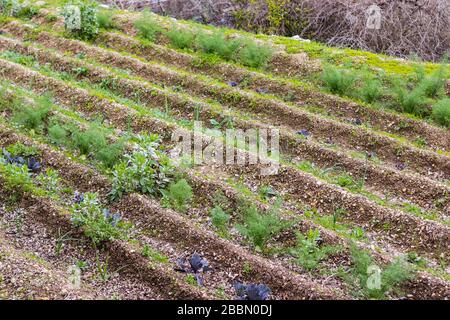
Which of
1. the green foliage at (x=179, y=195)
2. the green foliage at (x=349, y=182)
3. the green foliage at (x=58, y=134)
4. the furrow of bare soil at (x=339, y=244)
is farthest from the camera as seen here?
the green foliage at (x=58, y=134)

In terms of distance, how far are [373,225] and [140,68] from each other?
3961 millimetres

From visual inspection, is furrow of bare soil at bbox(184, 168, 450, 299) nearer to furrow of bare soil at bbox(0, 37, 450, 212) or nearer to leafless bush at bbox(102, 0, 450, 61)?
furrow of bare soil at bbox(0, 37, 450, 212)

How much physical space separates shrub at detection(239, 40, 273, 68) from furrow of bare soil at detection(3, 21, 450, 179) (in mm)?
747

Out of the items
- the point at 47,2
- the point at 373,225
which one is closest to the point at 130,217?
the point at 373,225

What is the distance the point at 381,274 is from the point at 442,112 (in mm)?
A: 2703

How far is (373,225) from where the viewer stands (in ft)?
16.0

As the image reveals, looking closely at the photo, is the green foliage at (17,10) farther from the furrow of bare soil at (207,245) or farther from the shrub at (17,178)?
the shrub at (17,178)

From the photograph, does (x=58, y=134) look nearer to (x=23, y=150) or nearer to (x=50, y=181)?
(x=23, y=150)

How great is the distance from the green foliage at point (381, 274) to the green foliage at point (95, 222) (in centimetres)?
168

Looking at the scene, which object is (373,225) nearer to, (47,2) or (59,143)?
(59,143)

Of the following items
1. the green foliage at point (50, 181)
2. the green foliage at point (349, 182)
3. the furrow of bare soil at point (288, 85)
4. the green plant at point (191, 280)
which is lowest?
the green plant at point (191, 280)

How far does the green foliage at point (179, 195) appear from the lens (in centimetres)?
491

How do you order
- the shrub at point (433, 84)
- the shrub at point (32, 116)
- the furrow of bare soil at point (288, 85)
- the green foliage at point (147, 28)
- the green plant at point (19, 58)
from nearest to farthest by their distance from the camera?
1. the shrub at point (32, 116)
2. the furrow of bare soil at point (288, 85)
3. the shrub at point (433, 84)
4. the green plant at point (19, 58)
5. the green foliage at point (147, 28)

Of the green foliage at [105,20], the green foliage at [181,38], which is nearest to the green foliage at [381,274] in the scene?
the green foliage at [181,38]
